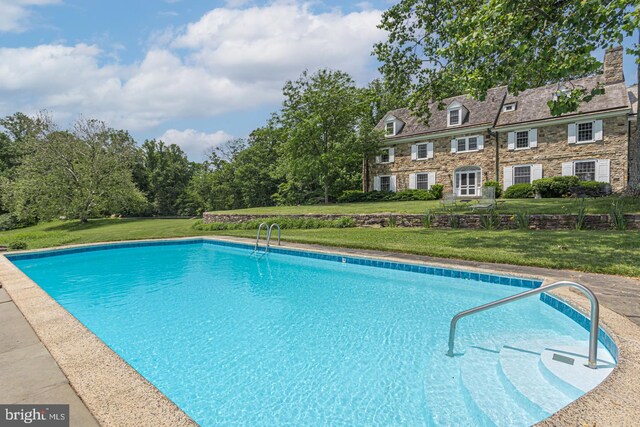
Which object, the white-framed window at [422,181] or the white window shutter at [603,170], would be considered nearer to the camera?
the white window shutter at [603,170]

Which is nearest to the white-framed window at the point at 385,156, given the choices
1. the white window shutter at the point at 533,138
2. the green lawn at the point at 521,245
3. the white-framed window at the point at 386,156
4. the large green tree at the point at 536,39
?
the white-framed window at the point at 386,156

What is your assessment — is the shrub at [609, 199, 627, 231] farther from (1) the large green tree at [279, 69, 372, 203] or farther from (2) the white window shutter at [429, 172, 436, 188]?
(1) the large green tree at [279, 69, 372, 203]

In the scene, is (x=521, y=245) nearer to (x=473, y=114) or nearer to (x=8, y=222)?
(x=473, y=114)

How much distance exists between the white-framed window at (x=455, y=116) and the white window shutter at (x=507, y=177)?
4433 mm

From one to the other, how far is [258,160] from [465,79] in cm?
2461

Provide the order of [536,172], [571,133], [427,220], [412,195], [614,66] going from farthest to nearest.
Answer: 1. [412,195]
2. [536,172]
3. [614,66]
4. [571,133]
5. [427,220]

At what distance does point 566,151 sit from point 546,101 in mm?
3832

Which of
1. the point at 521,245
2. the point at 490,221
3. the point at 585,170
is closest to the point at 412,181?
the point at 585,170

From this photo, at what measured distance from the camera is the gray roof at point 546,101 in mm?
17417

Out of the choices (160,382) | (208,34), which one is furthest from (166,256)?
(160,382)

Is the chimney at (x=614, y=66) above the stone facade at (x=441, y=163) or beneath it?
above

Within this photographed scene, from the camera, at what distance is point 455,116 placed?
22516mm

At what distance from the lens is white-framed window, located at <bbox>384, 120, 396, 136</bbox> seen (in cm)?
2540

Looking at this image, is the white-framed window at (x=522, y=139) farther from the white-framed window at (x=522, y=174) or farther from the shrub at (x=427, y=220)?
the shrub at (x=427, y=220)
